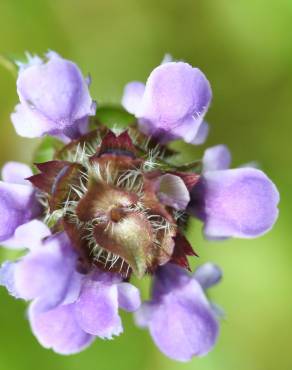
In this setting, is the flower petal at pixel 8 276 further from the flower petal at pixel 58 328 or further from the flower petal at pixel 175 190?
the flower petal at pixel 175 190

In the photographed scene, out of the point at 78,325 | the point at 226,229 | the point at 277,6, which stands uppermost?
the point at 277,6

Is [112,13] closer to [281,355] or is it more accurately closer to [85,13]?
[85,13]

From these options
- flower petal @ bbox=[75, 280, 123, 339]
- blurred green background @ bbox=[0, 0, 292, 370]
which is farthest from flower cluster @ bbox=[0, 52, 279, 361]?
blurred green background @ bbox=[0, 0, 292, 370]

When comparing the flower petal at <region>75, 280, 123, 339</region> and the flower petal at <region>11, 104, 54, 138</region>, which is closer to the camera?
the flower petal at <region>75, 280, 123, 339</region>

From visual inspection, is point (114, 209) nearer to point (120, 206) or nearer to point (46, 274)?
point (120, 206)

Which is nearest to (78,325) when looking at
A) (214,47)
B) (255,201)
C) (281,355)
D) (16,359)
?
(255,201)

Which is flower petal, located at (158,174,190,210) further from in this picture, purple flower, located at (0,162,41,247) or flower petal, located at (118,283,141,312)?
purple flower, located at (0,162,41,247)
